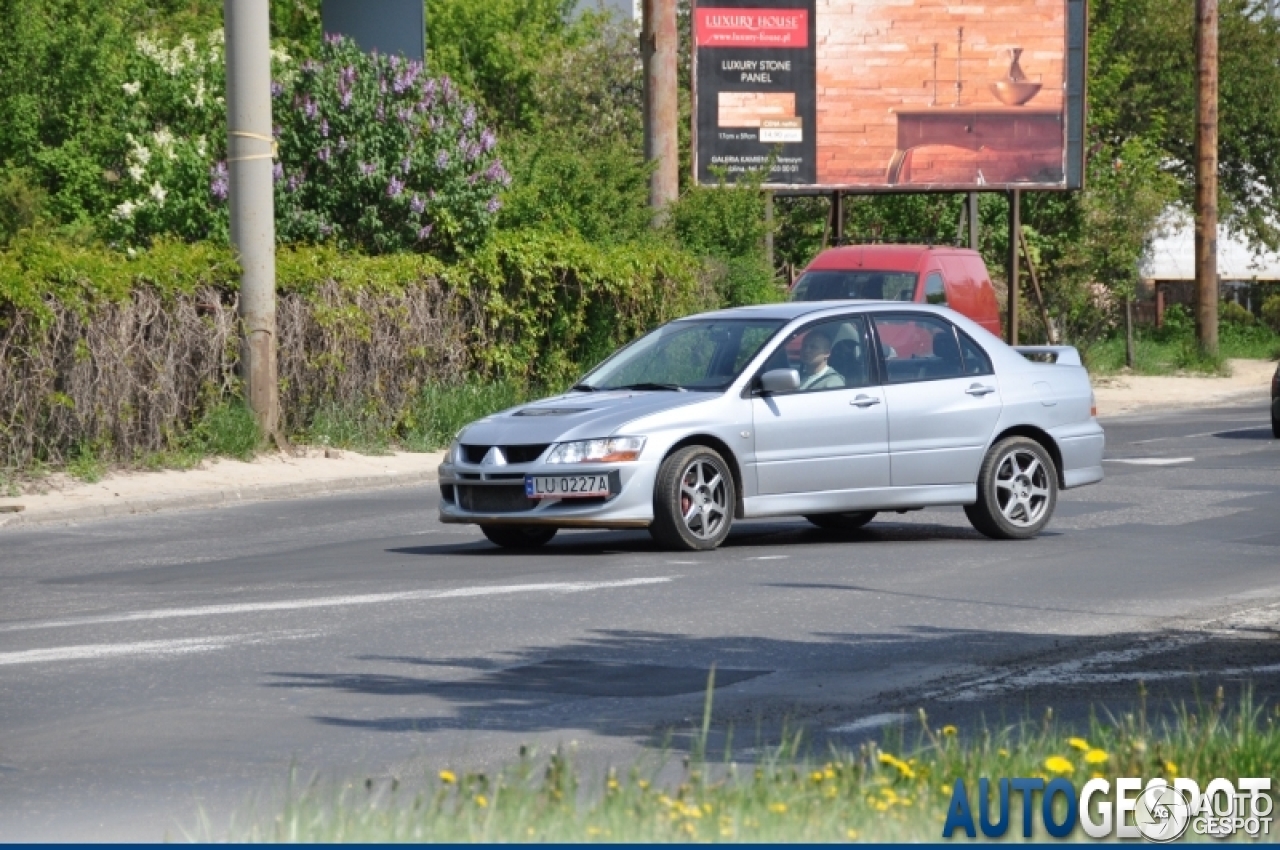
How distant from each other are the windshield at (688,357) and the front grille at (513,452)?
1146 mm

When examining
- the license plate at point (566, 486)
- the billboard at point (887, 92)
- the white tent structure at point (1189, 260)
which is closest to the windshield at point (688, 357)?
the license plate at point (566, 486)

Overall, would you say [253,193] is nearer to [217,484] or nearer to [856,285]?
[217,484]

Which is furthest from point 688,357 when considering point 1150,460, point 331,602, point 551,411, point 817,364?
point 1150,460

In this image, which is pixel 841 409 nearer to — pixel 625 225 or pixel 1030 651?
pixel 1030 651

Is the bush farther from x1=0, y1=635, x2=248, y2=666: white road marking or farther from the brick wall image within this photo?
x1=0, y1=635, x2=248, y2=666: white road marking

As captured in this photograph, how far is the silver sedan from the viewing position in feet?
44.9

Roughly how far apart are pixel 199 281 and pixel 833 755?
14522 millimetres

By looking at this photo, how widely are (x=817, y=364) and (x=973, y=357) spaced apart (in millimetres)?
1233

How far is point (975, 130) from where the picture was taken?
36125mm

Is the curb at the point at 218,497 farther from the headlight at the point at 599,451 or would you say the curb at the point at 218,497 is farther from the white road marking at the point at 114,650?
the white road marking at the point at 114,650

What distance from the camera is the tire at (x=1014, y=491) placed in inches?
587

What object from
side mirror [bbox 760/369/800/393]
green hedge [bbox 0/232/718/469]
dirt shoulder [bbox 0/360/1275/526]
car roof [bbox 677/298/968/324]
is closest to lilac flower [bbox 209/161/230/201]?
green hedge [bbox 0/232/718/469]

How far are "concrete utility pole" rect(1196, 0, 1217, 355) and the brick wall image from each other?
411 centimetres

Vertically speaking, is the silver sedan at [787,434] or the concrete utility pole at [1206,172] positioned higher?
the concrete utility pole at [1206,172]
